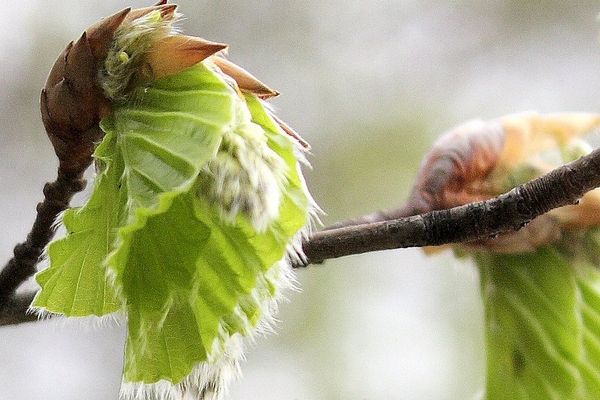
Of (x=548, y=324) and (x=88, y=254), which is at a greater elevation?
(x=88, y=254)

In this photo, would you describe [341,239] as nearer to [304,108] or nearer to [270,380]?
[270,380]

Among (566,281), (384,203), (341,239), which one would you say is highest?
(341,239)

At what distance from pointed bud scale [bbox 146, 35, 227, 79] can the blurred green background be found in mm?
1978

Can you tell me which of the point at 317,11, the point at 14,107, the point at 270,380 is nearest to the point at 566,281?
the point at 270,380

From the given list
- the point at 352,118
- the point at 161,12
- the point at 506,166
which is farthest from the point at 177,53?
the point at 352,118

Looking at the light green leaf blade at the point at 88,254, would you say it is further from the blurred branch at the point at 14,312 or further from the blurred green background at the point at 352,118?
the blurred green background at the point at 352,118

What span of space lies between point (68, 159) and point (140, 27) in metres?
0.12

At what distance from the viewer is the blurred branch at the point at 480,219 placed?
1.50 ft

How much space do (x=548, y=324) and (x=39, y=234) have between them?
1.30 ft

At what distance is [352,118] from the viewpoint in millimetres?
2811

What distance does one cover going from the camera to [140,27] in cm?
46

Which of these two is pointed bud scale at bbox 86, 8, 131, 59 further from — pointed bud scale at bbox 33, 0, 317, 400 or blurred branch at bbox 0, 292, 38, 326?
blurred branch at bbox 0, 292, 38, 326

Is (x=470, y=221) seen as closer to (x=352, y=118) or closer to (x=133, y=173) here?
(x=133, y=173)

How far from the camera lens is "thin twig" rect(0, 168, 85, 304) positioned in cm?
56
